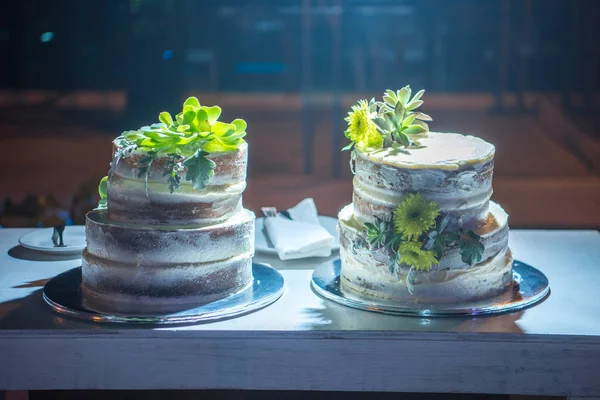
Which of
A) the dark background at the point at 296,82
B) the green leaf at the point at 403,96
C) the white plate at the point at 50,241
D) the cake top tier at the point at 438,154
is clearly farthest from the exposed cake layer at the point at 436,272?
the dark background at the point at 296,82

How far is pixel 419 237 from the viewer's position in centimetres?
127

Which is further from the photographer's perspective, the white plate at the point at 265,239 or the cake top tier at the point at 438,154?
the white plate at the point at 265,239

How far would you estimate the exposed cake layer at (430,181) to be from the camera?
1259 mm

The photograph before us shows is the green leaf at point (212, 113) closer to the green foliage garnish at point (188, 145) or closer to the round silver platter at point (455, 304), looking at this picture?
the green foliage garnish at point (188, 145)

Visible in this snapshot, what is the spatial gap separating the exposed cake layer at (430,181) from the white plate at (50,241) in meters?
0.62

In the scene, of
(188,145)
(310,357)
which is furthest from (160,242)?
(310,357)

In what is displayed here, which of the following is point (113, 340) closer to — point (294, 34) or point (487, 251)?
point (487, 251)

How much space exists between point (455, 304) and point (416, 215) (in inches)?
6.3

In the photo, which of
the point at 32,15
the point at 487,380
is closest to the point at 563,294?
the point at 487,380

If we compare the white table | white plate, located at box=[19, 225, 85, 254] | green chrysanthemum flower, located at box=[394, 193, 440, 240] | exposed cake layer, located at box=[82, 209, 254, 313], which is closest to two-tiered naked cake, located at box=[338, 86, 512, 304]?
green chrysanthemum flower, located at box=[394, 193, 440, 240]

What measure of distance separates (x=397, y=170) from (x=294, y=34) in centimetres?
203

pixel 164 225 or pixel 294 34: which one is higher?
pixel 294 34

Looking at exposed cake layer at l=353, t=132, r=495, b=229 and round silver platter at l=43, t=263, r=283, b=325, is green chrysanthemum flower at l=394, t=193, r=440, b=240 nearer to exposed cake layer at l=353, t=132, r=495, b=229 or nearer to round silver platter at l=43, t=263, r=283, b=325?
exposed cake layer at l=353, t=132, r=495, b=229

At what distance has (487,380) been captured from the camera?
3.89ft
